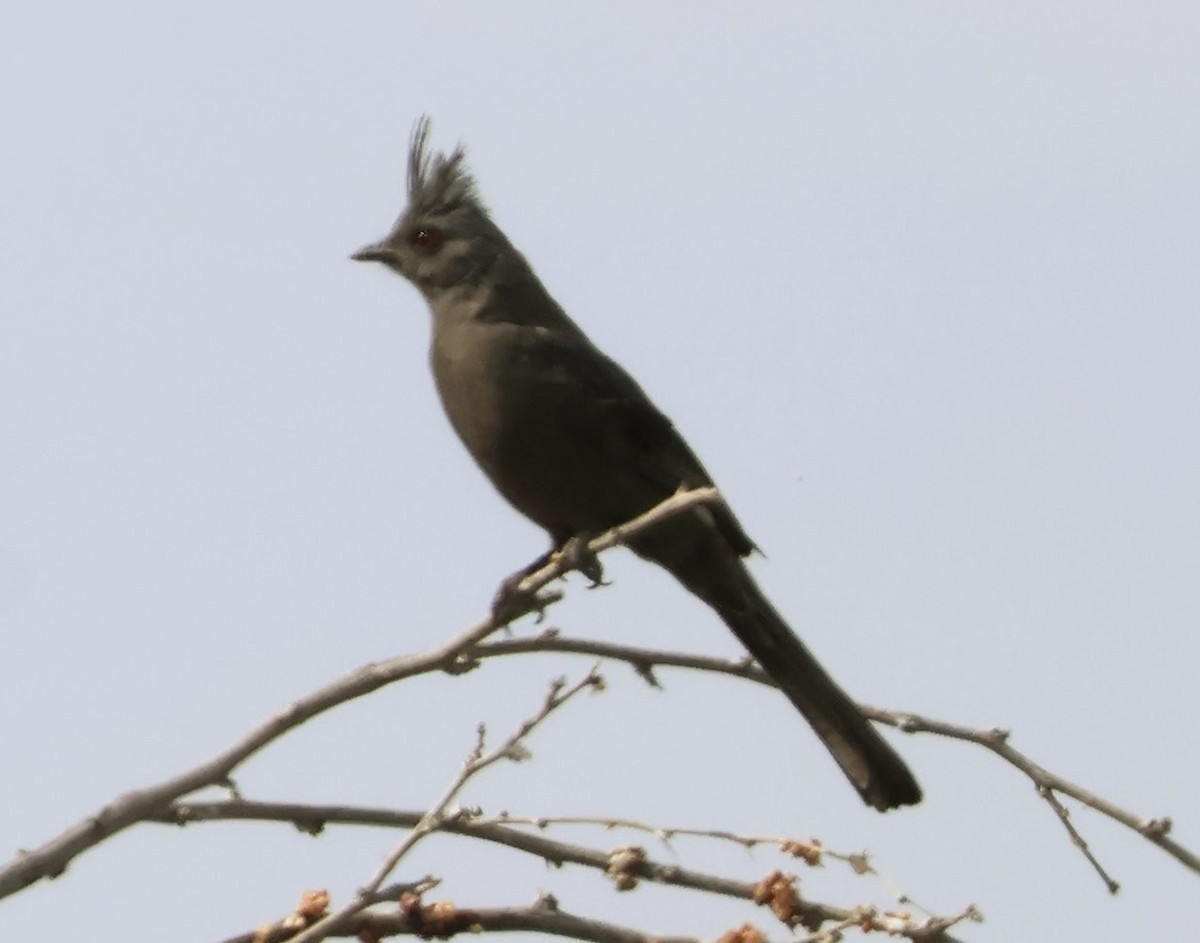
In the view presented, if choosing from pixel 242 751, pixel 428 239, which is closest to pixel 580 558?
pixel 242 751

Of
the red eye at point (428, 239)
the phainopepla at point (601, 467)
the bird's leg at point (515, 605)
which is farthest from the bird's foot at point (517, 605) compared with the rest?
the red eye at point (428, 239)

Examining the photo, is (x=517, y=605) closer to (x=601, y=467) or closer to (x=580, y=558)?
(x=580, y=558)

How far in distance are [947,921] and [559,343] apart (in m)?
A: 3.07

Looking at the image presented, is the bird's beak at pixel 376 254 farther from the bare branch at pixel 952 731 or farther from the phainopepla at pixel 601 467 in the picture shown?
the bare branch at pixel 952 731

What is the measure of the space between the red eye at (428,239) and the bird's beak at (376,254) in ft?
0.35

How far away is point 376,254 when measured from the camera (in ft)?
23.9

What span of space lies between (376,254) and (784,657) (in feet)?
7.20

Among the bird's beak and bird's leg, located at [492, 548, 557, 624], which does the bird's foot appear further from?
the bird's beak

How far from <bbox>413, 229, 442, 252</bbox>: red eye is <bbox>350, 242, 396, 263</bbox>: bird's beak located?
0.11 meters

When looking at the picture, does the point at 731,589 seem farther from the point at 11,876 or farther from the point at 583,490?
the point at 11,876

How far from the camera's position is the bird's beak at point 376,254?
7250 mm

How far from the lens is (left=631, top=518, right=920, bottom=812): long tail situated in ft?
19.7

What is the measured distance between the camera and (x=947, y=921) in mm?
3830

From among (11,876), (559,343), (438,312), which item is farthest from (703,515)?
(11,876)
